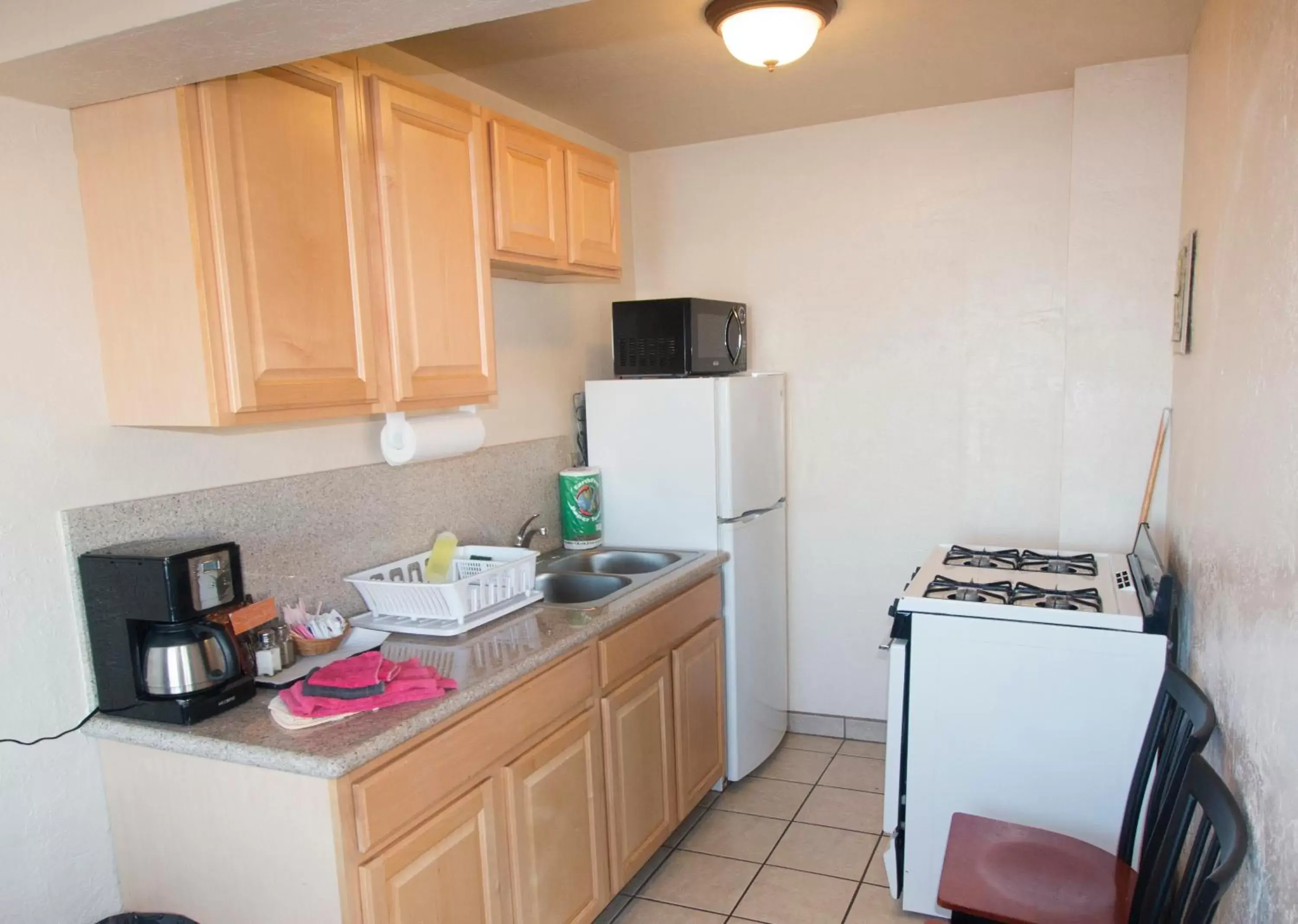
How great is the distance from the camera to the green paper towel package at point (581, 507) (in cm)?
297

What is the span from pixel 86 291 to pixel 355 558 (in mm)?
880

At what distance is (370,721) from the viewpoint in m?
1.57

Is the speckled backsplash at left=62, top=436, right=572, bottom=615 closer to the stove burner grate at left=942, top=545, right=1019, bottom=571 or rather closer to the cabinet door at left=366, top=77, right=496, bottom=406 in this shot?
the cabinet door at left=366, top=77, right=496, bottom=406

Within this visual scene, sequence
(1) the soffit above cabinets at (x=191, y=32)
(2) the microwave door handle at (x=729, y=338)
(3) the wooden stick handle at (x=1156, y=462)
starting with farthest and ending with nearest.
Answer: (2) the microwave door handle at (x=729, y=338), (3) the wooden stick handle at (x=1156, y=462), (1) the soffit above cabinets at (x=191, y=32)

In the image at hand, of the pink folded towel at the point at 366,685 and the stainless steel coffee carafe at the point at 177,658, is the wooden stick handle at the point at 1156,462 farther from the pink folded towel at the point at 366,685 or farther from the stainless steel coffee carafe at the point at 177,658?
the stainless steel coffee carafe at the point at 177,658

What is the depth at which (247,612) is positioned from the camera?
1.71 metres

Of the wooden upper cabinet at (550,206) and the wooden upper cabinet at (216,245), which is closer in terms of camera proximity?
the wooden upper cabinet at (216,245)

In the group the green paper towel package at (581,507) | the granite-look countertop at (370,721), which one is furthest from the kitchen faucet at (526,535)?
the granite-look countertop at (370,721)

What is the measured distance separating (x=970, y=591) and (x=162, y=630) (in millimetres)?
1905

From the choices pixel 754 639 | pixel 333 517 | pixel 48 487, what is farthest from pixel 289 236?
pixel 754 639

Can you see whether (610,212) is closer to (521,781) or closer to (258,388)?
(258,388)

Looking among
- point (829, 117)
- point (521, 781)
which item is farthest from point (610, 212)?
point (521, 781)

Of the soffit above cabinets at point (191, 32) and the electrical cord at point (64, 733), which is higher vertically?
the soffit above cabinets at point (191, 32)

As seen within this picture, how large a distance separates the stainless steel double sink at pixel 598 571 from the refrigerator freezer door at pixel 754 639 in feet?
0.64
